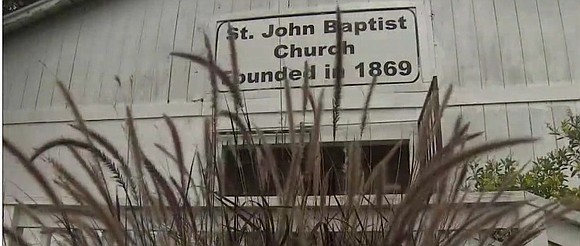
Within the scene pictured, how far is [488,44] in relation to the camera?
9.32 feet

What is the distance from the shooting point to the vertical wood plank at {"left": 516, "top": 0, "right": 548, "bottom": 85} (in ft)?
9.06

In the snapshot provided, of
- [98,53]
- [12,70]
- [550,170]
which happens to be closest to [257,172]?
[550,170]

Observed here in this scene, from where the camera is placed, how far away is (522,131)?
271cm

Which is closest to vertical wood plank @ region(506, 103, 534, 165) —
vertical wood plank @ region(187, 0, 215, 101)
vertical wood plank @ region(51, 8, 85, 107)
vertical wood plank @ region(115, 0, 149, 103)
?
vertical wood plank @ region(187, 0, 215, 101)

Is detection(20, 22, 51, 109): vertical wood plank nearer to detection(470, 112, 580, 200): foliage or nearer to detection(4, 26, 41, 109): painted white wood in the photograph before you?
detection(4, 26, 41, 109): painted white wood

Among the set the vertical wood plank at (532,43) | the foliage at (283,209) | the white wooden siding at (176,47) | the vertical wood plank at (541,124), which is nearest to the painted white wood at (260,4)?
the white wooden siding at (176,47)

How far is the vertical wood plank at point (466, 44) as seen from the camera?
110 inches

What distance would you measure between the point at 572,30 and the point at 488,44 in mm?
319

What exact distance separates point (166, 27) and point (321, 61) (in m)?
0.70

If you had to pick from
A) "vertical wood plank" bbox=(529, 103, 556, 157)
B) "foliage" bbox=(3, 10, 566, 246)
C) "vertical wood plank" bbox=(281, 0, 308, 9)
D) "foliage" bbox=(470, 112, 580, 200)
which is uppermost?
"vertical wood plank" bbox=(281, 0, 308, 9)

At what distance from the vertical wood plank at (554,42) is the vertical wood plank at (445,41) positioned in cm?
34

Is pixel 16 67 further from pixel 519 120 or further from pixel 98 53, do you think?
pixel 519 120

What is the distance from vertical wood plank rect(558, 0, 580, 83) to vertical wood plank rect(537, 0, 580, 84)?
1cm

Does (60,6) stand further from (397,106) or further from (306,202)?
(306,202)
